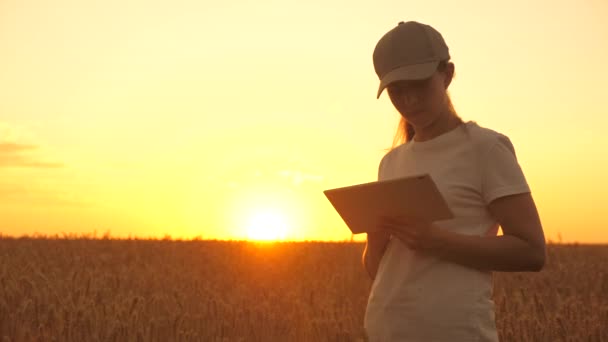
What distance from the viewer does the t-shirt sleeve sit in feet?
7.16

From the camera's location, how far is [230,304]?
6.26 metres

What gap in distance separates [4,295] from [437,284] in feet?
16.2

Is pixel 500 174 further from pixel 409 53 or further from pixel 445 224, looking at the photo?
pixel 409 53

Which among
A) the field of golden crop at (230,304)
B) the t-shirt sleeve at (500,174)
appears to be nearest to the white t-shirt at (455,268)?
the t-shirt sleeve at (500,174)

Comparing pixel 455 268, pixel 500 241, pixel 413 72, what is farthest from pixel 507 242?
pixel 413 72

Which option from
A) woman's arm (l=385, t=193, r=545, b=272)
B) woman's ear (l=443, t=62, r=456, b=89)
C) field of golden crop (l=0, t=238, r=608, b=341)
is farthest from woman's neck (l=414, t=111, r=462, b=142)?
field of golden crop (l=0, t=238, r=608, b=341)

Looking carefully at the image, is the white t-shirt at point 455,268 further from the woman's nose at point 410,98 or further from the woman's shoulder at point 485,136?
the woman's nose at point 410,98

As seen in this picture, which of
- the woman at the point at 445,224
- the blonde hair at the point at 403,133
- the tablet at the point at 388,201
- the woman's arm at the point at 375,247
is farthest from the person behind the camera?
the blonde hair at the point at 403,133

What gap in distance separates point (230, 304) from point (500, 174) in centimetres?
439

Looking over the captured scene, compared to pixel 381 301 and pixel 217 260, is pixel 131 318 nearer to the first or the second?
pixel 381 301

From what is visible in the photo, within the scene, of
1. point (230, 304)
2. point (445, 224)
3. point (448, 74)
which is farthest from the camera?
point (230, 304)

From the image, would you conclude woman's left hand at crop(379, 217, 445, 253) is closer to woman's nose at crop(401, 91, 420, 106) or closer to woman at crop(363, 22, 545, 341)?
woman at crop(363, 22, 545, 341)

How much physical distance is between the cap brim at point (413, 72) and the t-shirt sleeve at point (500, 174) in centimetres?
30

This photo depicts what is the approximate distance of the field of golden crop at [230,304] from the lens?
4.93 meters
